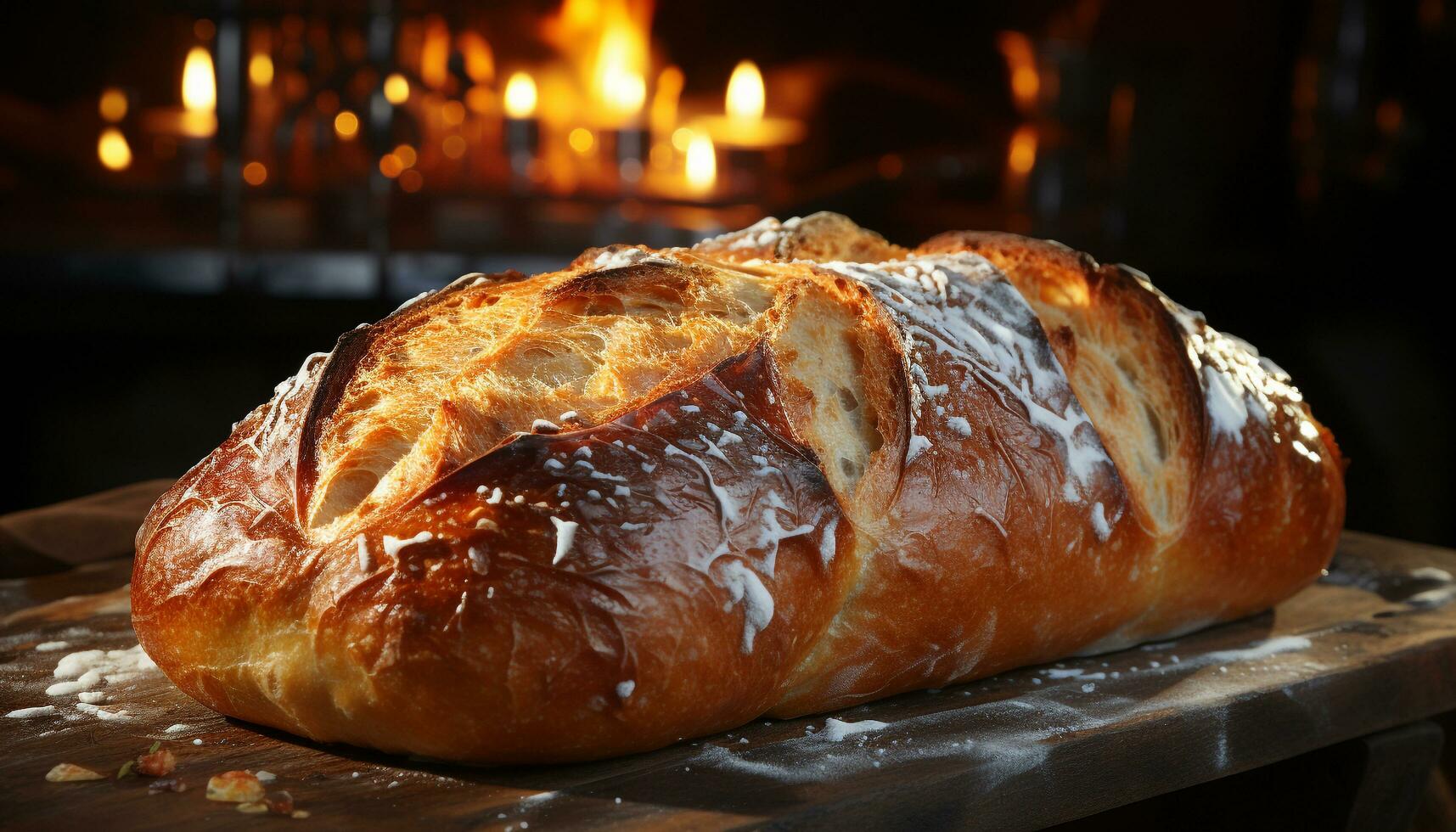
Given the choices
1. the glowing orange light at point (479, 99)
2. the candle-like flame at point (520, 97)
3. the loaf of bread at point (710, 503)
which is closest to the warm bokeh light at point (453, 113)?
the glowing orange light at point (479, 99)

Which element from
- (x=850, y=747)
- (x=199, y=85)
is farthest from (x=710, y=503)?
(x=199, y=85)

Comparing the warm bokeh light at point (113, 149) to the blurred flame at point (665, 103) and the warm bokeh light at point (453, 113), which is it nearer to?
the warm bokeh light at point (453, 113)

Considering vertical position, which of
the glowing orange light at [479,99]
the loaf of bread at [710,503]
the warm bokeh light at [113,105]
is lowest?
the loaf of bread at [710,503]

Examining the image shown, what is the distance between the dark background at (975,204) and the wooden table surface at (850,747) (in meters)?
1.89

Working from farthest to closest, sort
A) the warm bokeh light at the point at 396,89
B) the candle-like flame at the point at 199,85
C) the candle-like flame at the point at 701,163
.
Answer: the candle-like flame at the point at 701,163
the candle-like flame at the point at 199,85
the warm bokeh light at the point at 396,89

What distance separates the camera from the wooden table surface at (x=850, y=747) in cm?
99

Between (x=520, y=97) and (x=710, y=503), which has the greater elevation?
(x=520, y=97)

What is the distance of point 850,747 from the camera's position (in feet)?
3.73

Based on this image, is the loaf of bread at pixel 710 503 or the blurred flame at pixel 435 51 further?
the blurred flame at pixel 435 51

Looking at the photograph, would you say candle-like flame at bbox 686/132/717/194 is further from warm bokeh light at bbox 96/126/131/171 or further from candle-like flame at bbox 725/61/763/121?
warm bokeh light at bbox 96/126/131/171

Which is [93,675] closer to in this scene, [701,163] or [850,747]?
[850,747]

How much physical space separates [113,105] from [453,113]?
918 millimetres

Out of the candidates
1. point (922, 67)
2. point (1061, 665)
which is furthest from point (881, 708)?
point (922, 67)

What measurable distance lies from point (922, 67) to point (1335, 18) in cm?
121
